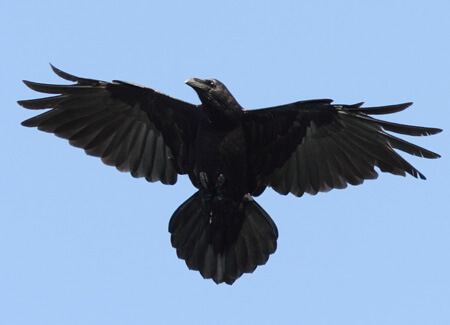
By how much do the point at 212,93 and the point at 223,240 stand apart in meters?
2.03

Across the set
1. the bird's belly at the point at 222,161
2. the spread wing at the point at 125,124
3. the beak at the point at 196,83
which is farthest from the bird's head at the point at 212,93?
the spread wing at the point at 125,124

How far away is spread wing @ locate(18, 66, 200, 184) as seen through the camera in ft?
47.5

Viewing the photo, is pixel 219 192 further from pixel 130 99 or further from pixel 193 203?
pixel 130 99

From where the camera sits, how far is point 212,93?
13898 mm

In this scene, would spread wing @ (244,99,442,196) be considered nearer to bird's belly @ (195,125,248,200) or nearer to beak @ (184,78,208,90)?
bird's belly @ (195,125,248,200)

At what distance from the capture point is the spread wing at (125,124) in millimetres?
14477

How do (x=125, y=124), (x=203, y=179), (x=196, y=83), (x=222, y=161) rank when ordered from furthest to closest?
1. (x=125, y=124)
2. (x=203, y=179)
3. (x=222, y=161)
4. (x=196, y=83)

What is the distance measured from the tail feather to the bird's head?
132cm

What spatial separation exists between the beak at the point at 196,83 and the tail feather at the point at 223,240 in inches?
59.7

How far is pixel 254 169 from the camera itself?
47.7 ft

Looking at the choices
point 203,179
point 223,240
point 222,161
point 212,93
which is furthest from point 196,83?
point 223,240

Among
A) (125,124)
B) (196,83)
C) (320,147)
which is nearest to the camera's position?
(196,83)

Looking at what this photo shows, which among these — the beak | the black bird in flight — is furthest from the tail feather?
the beak

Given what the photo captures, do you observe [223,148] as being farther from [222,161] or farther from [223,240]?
[223,240]
